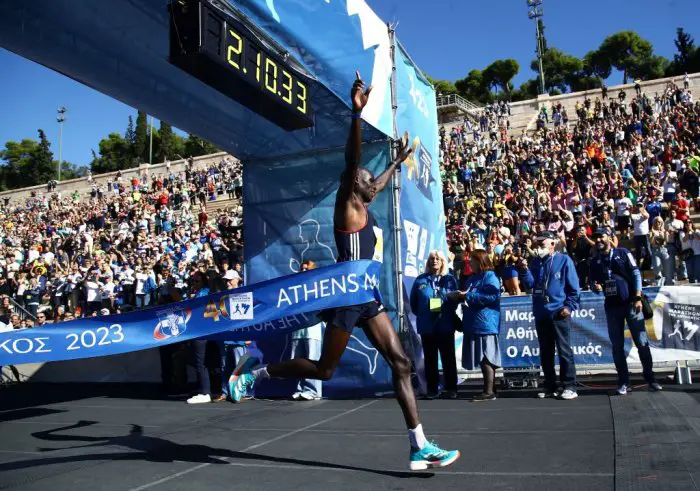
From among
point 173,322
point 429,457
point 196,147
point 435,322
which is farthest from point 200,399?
point 196,147

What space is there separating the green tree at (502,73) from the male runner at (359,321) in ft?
274

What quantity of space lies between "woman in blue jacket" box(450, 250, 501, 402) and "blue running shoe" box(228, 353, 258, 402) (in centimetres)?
346

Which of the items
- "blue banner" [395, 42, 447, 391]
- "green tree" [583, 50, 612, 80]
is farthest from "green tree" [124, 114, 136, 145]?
"blue banner" [395, 42, 447, 391]

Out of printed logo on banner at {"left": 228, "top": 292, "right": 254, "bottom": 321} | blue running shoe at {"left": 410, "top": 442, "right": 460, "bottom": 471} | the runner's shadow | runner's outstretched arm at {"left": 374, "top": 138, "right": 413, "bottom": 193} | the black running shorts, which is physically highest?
runner's outstretched arm at {"left": 374, "top": 138, "right": 413, "bottom": 193}

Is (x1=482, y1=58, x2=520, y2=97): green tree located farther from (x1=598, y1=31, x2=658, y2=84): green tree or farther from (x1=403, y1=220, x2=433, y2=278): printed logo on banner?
A: (x1=403, y1=220, x2=433, y2=278): printed logo on banner

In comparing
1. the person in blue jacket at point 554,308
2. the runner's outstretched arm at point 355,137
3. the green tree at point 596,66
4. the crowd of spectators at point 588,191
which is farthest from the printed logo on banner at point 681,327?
the green tree at point 596,66

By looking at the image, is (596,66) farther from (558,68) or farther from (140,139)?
(140,139)

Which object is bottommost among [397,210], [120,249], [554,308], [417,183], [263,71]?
[554,308]

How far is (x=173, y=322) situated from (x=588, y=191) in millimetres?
13808

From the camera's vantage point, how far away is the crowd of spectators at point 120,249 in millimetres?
16312

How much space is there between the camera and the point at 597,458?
4098 millimetres

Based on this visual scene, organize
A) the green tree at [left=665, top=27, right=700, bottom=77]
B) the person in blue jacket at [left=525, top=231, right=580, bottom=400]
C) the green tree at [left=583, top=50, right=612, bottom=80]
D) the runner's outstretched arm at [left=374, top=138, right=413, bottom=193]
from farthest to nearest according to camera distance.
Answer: the green tree at [left=583, top=50, right=612, bottom=80] → the green tree at [left=665, top=27, right=700, bottom=77] → the person in blue jacket at [left=525, top=231, right=580, bottom=400] → the runner's outstretched arm at [left=374, top=138, right=413, bottom=193]

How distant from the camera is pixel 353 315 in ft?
→ 14.1

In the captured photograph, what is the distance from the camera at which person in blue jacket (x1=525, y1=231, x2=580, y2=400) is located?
23.7 feet
